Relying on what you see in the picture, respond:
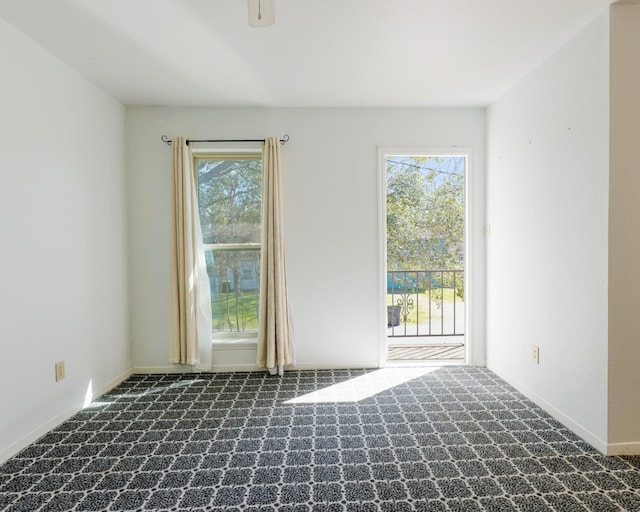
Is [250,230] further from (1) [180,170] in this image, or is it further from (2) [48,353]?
(2) [48,353]

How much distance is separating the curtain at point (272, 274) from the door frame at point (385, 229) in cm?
86

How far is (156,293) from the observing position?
377 centimetres

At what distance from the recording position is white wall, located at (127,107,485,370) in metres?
3.72

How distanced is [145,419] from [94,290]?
1.05 meters

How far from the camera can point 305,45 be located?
2547mm

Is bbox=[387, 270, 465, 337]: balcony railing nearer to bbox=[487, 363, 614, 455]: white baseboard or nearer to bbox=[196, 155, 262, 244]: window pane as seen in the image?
bbox=[487, 363, 614, 455]: white baseboard

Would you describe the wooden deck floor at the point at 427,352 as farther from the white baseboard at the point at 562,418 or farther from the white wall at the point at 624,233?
the white wall at the point at 624,233

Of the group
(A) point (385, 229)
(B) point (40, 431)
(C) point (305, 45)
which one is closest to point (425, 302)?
(A) point (385, 229)

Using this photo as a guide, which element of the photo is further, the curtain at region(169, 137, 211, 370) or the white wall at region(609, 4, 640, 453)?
the curtain at region(169, 137, 211, 370)

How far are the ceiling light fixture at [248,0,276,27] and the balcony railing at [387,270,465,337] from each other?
3.76 meters

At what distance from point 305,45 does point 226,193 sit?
1.67 m

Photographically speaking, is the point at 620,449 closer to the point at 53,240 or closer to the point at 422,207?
the point at 422,207

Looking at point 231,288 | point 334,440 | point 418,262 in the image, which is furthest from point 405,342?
point 334,440

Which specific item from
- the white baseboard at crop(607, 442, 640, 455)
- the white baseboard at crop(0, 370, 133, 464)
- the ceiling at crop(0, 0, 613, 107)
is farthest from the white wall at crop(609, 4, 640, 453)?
the white baseboard at crop(0, 370, 133, 464)
